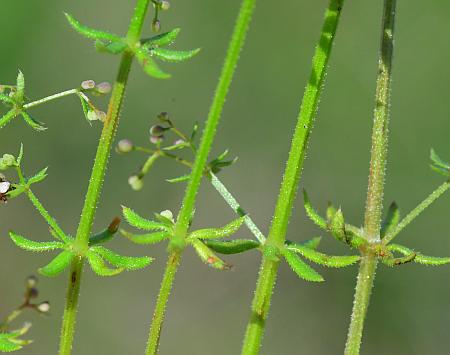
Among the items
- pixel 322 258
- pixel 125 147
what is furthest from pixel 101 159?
pixel 322 258

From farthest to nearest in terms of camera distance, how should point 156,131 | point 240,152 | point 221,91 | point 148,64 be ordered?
point 240,152, point 156,131, point 148,64, point 221,91

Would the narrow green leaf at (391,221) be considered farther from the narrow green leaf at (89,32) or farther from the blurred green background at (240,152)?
the blurred green background at (240,152)

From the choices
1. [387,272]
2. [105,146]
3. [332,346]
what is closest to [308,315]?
[332,346]

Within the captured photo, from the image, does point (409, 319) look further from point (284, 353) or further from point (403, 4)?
point (403, 4)

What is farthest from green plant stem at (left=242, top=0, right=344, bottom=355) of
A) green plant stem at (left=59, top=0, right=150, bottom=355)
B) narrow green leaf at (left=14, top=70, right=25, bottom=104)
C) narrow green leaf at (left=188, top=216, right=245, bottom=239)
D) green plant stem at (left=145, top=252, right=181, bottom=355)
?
narrow green leaf at (left=14, top=70, right=25, bottom=104)

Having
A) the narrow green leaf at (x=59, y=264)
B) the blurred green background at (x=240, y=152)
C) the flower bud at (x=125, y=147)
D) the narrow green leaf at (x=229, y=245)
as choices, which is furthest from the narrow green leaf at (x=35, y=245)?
the blurred green background at (x=240, y=152)

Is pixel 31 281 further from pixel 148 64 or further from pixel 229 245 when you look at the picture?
pixel 148 64
